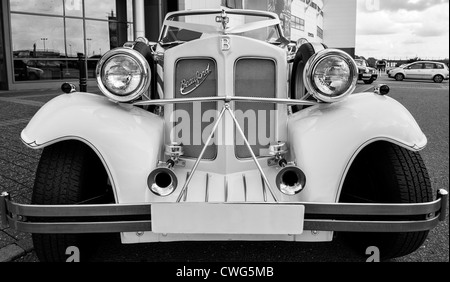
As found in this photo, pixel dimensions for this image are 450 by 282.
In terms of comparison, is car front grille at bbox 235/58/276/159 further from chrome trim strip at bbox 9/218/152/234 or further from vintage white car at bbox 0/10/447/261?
chrome trim strip at bbox 9/218/152/234

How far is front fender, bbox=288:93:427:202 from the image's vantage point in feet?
7.03

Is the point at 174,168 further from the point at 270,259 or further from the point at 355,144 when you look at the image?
the point at 355,144

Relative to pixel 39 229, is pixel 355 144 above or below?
above

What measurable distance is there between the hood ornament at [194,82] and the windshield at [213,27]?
0.80 m

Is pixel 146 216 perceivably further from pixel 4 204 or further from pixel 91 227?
pixel 4 204

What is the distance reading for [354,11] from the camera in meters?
2.88

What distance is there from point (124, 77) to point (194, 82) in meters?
0.49

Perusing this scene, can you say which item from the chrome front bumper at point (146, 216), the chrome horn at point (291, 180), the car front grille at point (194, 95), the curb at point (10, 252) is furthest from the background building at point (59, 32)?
the chrome front bumper at point (146, 216)

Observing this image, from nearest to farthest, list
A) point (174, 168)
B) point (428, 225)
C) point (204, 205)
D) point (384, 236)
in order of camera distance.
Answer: point (204, 205) < point (428, 225) < point (384, 236) < point (174, 168)

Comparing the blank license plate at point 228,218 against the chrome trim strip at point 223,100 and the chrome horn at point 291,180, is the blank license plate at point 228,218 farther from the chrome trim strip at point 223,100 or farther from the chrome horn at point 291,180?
the chrome trim strip at point 223,100

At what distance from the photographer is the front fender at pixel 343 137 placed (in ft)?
7.03

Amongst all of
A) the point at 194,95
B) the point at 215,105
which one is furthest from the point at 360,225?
the point at 194,95
